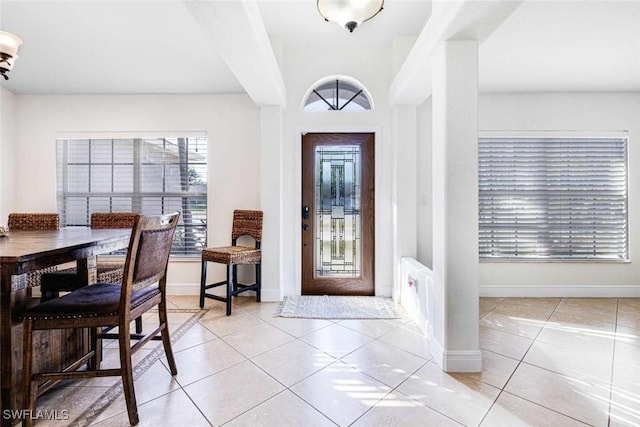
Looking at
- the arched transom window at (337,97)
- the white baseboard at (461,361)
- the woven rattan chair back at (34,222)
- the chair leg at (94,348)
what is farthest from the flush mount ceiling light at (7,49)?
the white baseboard at (461,361)

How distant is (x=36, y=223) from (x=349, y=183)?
3362mm

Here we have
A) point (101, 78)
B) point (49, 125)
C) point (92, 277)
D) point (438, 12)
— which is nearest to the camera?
point (438, 12)

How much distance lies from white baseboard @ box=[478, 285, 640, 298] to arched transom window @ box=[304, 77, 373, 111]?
9.16 feet

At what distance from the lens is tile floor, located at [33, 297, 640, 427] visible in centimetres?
149

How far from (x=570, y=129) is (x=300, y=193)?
3.47 m

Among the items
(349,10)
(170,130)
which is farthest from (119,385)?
(170,130)

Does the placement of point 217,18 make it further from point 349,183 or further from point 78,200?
point 78,200

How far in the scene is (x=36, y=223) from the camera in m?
2.90

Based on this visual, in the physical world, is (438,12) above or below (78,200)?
above

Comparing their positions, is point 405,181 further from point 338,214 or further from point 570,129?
point 570,129

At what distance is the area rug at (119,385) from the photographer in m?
1.48

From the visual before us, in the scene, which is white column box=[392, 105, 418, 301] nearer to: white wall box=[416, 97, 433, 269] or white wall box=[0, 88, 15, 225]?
white wall box=[416, 97, 433, 269]

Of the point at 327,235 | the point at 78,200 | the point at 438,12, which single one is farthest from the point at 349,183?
the point at 78,200

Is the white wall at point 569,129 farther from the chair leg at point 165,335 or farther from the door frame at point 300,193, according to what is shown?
the chair leg at point 165,335
